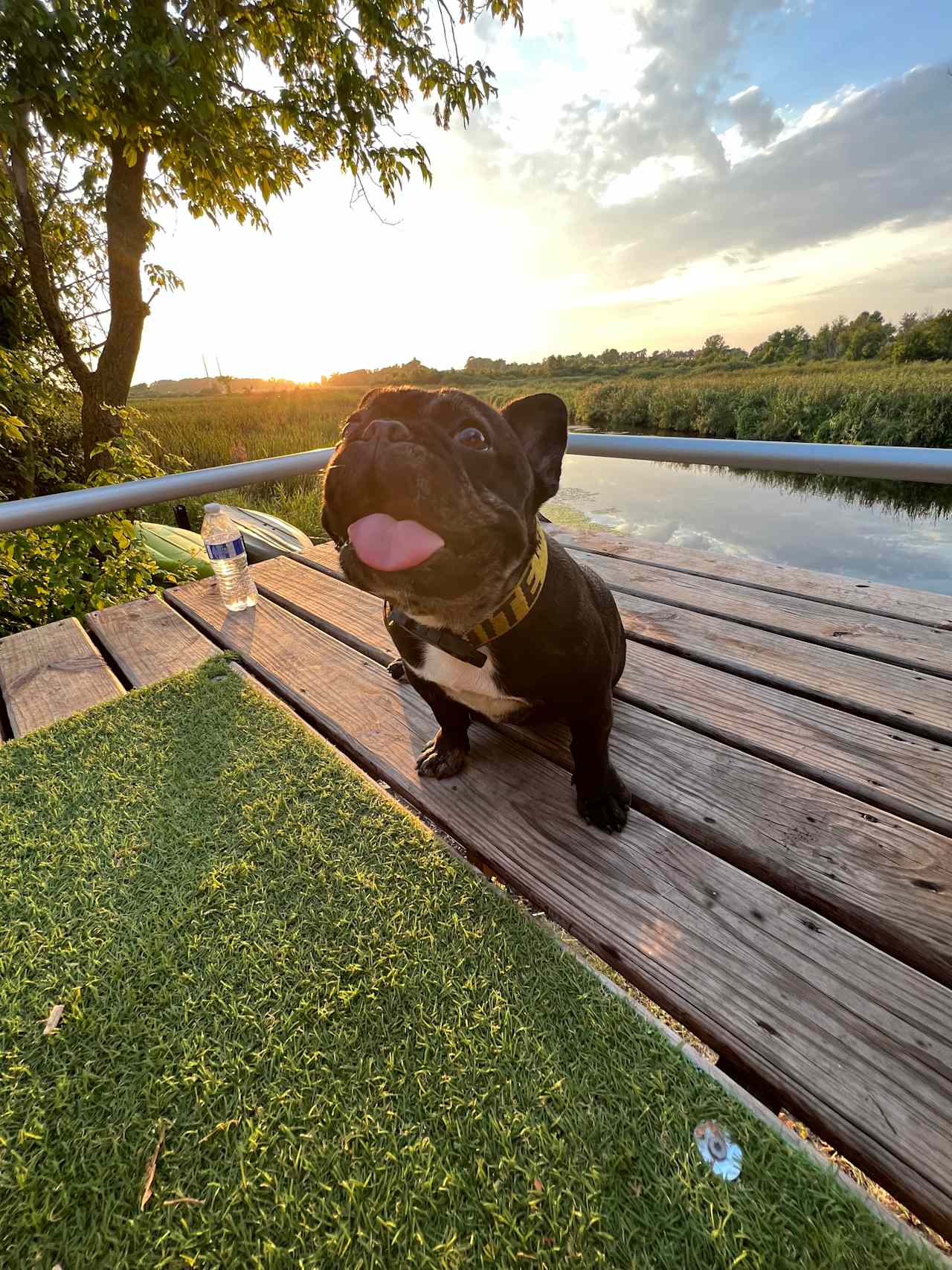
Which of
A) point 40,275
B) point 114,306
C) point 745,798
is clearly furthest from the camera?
point 114,306

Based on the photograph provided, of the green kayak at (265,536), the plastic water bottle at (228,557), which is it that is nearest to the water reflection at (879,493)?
the green kayak at (265,536)

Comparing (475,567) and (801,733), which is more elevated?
(475,567)

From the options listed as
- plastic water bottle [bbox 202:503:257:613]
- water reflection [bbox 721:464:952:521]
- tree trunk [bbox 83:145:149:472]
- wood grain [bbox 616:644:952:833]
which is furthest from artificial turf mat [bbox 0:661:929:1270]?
water reflection [bbox 721:464:952:521]

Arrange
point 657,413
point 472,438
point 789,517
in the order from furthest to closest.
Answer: point 657,413 < point 789,517 < point 472,438

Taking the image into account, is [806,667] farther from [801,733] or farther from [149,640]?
[149,640]

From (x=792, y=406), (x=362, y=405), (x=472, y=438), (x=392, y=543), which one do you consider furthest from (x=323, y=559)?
(x=792, y=406)

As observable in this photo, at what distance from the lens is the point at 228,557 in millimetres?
2982

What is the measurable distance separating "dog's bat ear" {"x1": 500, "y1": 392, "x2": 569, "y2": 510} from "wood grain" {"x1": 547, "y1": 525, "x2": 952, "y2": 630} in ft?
5.72

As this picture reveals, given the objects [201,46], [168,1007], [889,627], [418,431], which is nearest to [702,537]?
[889,627]

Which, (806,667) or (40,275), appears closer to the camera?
(806,667)

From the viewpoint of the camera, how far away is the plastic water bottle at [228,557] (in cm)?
293

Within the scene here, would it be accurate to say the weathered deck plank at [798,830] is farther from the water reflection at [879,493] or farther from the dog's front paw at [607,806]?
the water reflection at [879,493]

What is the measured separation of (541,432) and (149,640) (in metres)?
2.22

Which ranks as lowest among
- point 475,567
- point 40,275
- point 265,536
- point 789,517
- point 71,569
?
point 789,517
